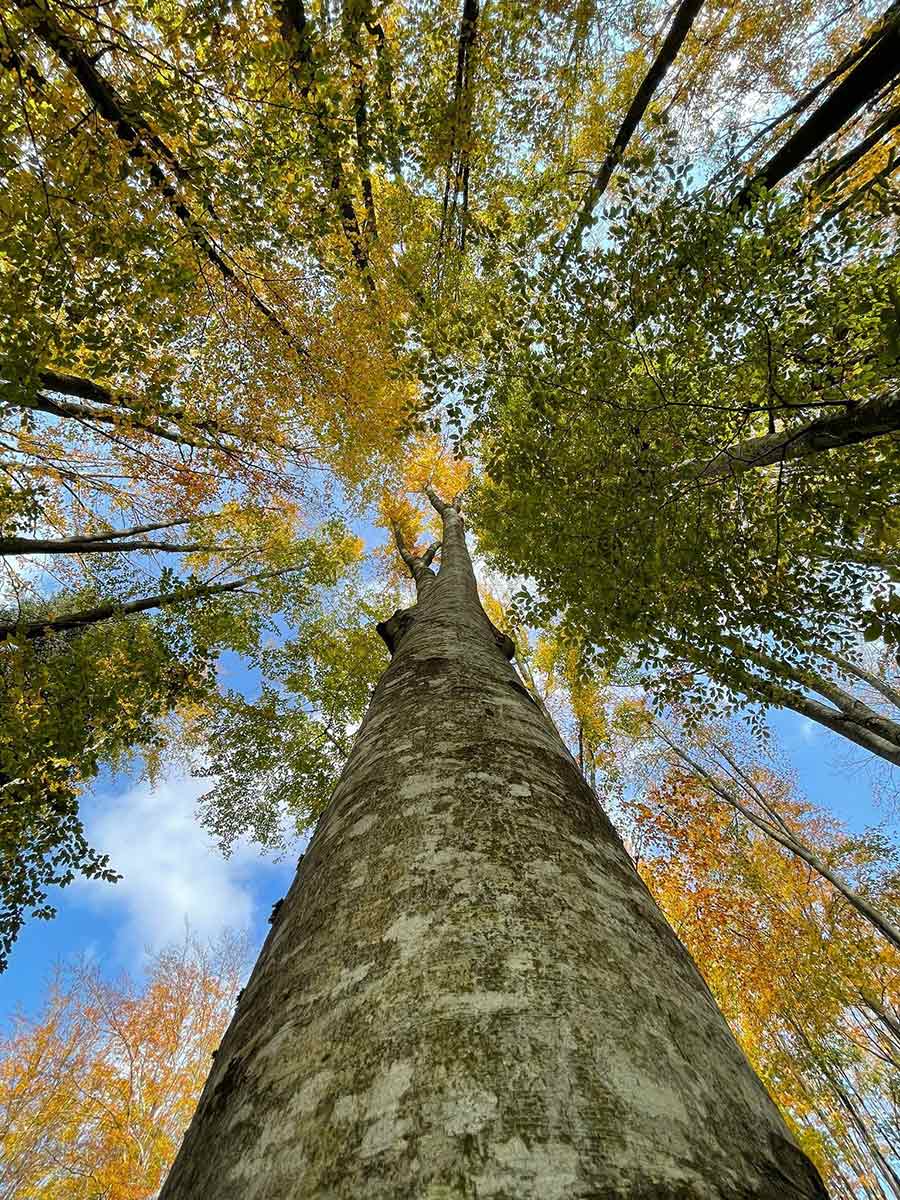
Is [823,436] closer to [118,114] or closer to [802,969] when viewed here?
[118,114]

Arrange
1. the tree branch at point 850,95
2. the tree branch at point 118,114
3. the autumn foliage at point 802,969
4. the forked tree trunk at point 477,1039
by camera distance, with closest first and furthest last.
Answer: the forked tree trunk at point 477,1039 → the tree branch at point 118,114 → the tree branch at point 850,95 → the autumn foliage at point 802,969

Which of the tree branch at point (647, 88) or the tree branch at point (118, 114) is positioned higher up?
the tree branch at point (647, 88)

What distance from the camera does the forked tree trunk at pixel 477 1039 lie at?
605mm

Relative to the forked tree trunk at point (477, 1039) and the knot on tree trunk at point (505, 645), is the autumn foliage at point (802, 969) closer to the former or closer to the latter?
the knot on tree trunk at point (505, 645)

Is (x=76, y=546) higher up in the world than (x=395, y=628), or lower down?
higher up

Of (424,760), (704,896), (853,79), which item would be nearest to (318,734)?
(704,896)

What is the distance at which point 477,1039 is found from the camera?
2.40 feet

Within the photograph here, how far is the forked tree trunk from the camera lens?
1.99 feet

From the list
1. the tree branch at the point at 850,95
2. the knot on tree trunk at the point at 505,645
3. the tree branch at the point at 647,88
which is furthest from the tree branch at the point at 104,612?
the tree branch at the point at 850,95

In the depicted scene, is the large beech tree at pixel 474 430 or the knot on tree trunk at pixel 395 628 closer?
the large beech tree at pixel 474 430

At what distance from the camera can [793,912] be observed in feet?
33.3

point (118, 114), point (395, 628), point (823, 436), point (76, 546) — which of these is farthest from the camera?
point (76, 546)

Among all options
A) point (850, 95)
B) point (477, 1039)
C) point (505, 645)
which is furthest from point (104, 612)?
point (850, 95)

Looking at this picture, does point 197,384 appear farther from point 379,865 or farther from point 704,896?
point 704,896
